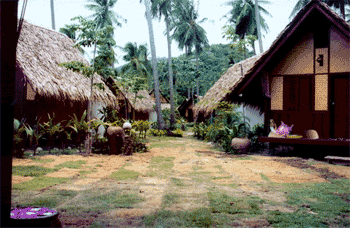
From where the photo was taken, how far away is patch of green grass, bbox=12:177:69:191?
13.4 feet

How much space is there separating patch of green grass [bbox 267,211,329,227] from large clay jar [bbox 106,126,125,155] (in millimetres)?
5953

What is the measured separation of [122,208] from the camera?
322 cm

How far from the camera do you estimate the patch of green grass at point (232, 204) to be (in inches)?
125

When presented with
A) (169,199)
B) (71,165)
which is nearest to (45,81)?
(71,165)

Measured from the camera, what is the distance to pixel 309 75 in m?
8.55

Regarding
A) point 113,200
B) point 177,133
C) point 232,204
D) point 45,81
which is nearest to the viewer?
point 232,204

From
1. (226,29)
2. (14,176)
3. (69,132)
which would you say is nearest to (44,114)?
(69,132)

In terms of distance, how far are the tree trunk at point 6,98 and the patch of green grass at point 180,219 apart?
1.33m

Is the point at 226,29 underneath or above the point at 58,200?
above

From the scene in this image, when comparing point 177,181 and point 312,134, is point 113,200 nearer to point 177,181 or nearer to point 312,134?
point 177,181

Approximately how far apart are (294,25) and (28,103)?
7.60 meters

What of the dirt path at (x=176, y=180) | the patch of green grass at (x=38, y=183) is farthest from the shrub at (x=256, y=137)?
the patch of green grass at (x=38, y=183)

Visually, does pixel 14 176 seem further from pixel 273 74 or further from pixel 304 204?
pixel 273 74

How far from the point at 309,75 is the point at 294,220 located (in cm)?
653
